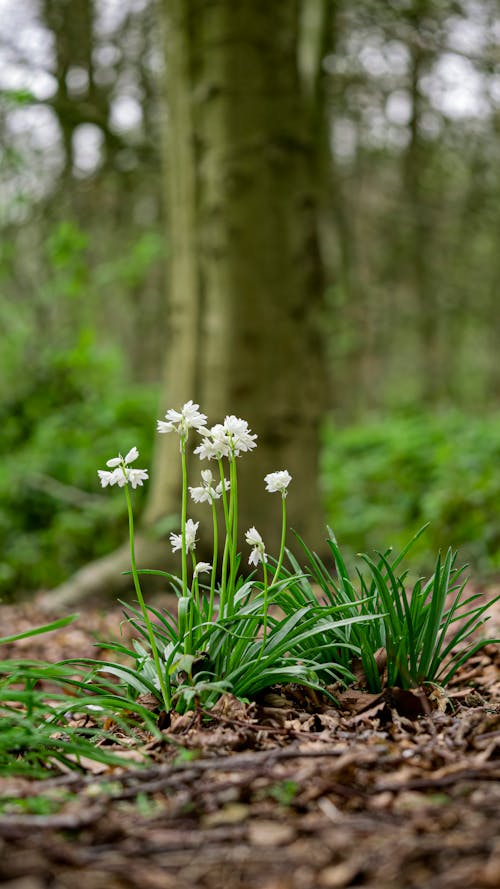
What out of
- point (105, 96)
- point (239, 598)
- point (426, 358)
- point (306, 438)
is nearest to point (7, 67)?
point (105, 96)

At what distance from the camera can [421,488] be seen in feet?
24.4

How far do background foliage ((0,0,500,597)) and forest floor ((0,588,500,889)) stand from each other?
3.23m

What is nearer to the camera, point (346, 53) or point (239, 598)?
point (239, 598)

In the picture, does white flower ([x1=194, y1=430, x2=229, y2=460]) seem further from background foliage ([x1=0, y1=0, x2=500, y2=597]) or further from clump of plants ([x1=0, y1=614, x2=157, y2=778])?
background foliage ([x1=0, y1=0, x2=500, y2=597])

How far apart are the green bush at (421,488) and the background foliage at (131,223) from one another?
2 cm

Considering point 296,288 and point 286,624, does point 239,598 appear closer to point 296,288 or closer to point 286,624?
point 286,624

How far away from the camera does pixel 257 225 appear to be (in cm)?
468

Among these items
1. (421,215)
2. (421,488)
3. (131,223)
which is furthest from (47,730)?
(421,215)

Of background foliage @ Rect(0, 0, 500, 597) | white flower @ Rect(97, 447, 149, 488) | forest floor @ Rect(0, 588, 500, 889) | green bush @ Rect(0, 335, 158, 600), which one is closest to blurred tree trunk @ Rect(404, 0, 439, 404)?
background foliage @ Rect(0, 0, 500, 597)

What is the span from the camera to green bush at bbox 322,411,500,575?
230 inches

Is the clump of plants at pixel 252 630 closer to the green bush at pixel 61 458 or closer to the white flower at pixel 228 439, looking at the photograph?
the white flower at pixel 228 439

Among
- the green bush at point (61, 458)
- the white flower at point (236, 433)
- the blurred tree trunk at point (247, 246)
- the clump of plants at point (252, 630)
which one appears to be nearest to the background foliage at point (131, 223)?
the green bush at point (61, 458)

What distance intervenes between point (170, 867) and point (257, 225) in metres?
3.92

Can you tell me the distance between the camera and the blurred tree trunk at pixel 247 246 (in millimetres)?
4641
